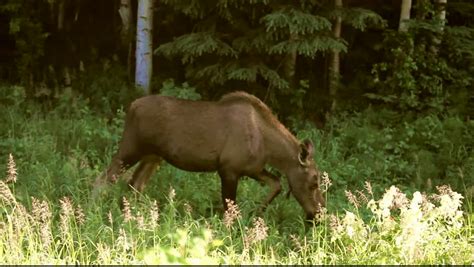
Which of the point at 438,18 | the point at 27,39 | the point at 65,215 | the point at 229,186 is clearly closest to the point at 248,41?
the point at 438,18

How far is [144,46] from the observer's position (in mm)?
14133

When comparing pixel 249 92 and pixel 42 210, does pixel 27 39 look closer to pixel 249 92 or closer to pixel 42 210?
pixel 249 92

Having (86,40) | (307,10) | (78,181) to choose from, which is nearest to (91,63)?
(86,40)

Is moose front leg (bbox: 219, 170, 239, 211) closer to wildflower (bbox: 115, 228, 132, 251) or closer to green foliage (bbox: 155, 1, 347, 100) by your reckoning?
wildflower (bbox: 115, 228, 132, 251)

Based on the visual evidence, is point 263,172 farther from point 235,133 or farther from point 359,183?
point 359,183

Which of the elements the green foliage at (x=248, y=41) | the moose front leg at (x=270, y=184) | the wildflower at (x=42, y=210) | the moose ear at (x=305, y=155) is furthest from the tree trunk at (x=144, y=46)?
the wildflower at (x=42, y=210)

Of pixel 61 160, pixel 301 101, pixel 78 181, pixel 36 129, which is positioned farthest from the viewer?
pixel 301 101

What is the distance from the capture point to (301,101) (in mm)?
13305

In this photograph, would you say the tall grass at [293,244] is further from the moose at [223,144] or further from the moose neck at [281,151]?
the moose neck at [281,151]

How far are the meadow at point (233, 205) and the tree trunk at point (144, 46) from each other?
1.21 meters

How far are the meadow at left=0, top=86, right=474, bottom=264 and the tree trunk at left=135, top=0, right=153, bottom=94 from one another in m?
1.21

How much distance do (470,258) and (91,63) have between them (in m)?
10.9

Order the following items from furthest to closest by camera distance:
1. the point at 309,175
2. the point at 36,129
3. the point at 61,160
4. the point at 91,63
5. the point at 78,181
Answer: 1. the point at 91,63
2. the point at 36,129
3. the point at 61,160
4. the point at 78,181
5. the point at 309,175

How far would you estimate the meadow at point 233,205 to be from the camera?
6285mm
